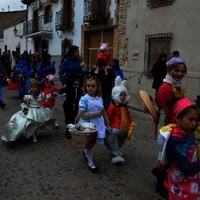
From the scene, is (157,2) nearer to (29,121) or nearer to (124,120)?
(29,121)

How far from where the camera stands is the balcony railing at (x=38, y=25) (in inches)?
855

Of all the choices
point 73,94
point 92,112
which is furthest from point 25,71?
point 92,112

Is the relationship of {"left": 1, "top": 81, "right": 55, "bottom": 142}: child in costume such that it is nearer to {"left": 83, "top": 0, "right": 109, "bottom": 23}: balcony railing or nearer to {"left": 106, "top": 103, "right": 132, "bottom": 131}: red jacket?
{"left": 106, "top": 103, "right": 132, "bottom": 131}: red jacket

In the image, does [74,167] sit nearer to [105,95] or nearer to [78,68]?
[78,68]

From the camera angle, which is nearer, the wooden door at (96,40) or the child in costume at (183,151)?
the child in costume at (183,151)

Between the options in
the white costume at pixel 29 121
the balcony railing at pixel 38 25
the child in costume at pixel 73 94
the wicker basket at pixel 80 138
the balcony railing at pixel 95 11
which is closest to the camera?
the wicker basket at pixel 80 138

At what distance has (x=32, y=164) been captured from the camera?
406 cm

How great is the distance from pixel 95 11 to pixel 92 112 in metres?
12.4

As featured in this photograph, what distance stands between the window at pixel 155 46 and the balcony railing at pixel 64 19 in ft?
→ 25.3

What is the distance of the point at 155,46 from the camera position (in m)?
11.2

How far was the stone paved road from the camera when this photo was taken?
126 inches

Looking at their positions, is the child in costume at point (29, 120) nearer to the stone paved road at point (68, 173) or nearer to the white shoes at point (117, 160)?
the stone paved road at point (68, 173)

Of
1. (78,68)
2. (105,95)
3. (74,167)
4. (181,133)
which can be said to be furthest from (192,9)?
(181,133)

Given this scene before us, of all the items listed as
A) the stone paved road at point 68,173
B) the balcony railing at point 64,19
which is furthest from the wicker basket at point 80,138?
the balcony railing at point 64,19
